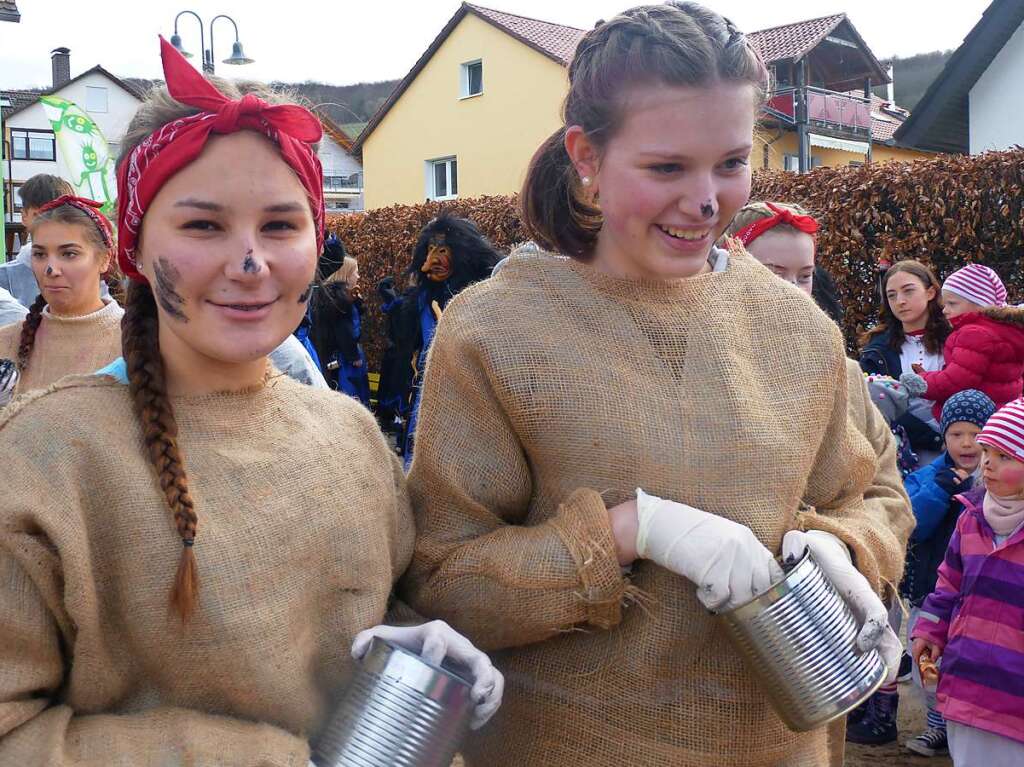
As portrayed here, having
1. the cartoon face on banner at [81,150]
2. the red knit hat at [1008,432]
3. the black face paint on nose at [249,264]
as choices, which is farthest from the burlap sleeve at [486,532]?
the cartoon face on banner at [81,150]

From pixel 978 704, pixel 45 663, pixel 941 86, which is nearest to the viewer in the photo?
pixel 45 663

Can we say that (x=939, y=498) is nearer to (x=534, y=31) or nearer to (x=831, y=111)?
(x=534, y=31)

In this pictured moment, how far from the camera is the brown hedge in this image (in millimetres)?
7262

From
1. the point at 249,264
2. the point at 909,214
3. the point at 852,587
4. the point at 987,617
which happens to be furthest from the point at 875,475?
the point at 909,214

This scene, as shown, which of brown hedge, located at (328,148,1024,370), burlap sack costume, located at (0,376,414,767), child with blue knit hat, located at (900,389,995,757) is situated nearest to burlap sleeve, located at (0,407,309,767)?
burlap sack costume, located at (0,376,414,767)

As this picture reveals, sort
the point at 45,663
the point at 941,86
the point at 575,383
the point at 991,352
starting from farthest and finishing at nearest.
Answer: the point at 941,86 < the point at 991,352 < the point at 575,383 < the point at 45,663

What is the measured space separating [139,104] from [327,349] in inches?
270

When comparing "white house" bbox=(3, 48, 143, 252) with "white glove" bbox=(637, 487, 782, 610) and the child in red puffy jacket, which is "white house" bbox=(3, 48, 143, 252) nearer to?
the child in red puffy jacket

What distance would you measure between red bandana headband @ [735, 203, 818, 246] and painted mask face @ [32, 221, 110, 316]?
2.52 m

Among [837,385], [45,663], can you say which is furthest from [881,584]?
[45,663]

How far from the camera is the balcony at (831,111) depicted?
97.5 ft

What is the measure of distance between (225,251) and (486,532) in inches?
25.7

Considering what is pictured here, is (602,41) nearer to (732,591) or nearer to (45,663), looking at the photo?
(732,591)

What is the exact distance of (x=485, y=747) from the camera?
73.4 inches
